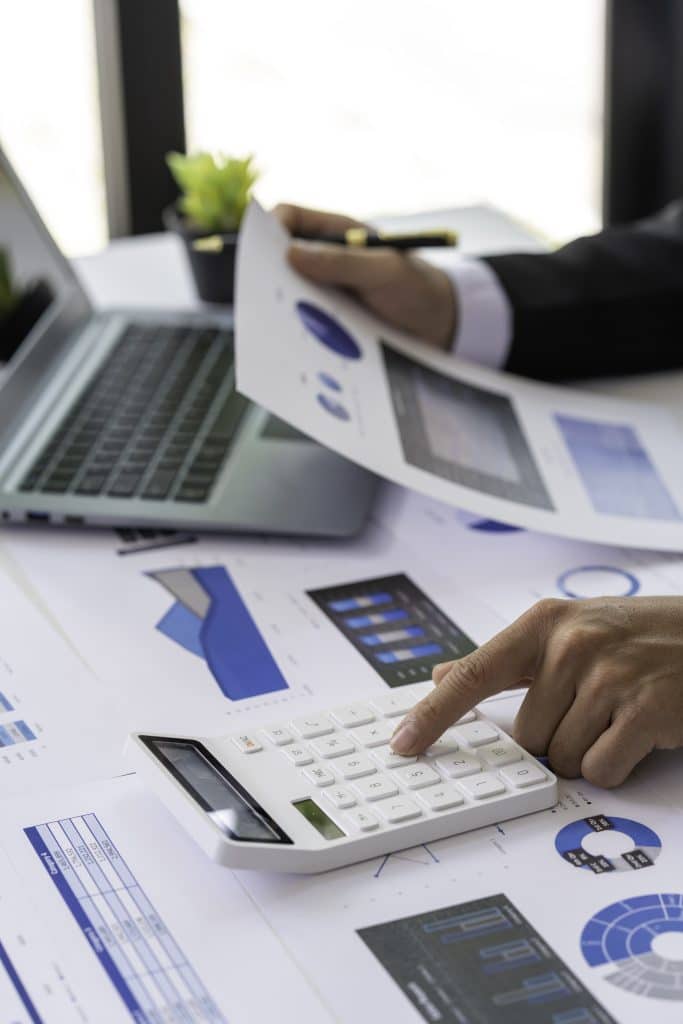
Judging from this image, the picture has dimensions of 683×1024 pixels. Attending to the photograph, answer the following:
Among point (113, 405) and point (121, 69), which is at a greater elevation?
point (121, 69)

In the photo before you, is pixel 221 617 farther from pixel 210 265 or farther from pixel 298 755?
pixel 210 265

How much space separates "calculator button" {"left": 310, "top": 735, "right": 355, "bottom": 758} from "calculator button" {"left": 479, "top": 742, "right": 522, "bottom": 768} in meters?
0.07

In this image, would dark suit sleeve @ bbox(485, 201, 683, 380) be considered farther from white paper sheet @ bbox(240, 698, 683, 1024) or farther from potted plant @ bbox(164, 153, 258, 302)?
white paper sheet @ bbox(240, 698, 683, 1024)

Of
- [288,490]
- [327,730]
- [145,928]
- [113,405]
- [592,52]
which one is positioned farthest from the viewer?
[592,52]

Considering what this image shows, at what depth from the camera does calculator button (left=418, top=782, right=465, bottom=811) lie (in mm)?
729

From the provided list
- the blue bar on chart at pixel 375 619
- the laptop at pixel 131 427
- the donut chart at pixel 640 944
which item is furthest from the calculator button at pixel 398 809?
the laptop at pixel 131 427

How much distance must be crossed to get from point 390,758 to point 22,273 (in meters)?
0.70

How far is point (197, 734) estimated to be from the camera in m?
0.82

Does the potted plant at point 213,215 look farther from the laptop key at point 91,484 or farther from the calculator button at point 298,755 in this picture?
the calculator button at point 298,755

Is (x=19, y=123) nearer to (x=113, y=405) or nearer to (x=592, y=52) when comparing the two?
(x=592, y=52)

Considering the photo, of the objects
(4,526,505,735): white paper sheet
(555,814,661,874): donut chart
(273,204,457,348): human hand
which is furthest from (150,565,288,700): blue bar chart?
(273,204,457,348): human hand

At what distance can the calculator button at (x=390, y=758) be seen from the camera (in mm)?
761

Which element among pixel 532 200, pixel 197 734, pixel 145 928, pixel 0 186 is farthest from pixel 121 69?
pixel 145 928

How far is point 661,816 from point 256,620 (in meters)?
0.32
